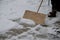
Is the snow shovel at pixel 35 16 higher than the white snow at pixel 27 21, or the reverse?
the snow shovel at pixel 35 16

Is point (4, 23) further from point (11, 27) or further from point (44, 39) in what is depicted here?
point (44, 39)

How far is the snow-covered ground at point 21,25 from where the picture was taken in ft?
10.4

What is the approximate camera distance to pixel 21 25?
3500 mm

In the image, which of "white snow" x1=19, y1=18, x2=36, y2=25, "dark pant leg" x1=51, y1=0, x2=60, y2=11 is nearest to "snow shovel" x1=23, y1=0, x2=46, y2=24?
"white snow" x1=19, y1=18, x2=36, y2=25

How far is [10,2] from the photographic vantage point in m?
4.50

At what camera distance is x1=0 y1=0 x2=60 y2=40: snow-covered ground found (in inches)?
124

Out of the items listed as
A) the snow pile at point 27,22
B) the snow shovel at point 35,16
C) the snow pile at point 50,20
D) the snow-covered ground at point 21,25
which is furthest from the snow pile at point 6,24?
the snow pile at point 50,20

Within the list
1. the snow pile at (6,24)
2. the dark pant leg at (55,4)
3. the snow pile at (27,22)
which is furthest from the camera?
the dark pant leg at (55,4)

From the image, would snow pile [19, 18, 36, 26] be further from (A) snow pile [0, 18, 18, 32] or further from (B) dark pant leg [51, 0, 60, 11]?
(B) dark pant leg [51, 0, 60, 11]

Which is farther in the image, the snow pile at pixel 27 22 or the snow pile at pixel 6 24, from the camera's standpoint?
the snow pile at pixel 27 22

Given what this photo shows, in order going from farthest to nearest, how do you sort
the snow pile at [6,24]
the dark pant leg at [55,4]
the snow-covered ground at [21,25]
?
the dark pant leg at [55,4], the snow pile at [6,24], the snow-covered ground at [21,25]

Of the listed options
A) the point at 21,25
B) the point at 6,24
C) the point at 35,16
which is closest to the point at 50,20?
the point at 35,16

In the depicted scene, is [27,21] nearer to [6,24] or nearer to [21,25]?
[21,25]

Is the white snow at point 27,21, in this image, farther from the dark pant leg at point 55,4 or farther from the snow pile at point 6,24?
the dark pant leg at point 55,4
